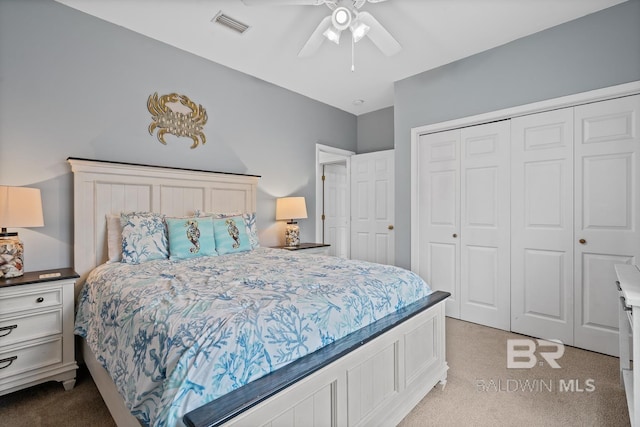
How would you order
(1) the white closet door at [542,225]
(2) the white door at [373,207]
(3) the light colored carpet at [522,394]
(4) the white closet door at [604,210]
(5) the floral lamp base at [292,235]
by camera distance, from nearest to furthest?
(3) the light colored carpet at [522,394]
(4) the white closet door at [604,210]
(1) the white closet door at [542,225]
(5) the floral lamp base at [292,235]
(2) the white door at [373,207]

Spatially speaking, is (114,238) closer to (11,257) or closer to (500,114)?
(11,257)

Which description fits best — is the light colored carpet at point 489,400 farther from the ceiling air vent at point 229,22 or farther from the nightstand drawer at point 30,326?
the ceiling air vent at point 229,22

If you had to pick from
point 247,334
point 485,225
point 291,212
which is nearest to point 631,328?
point 485,225

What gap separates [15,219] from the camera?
1953mm

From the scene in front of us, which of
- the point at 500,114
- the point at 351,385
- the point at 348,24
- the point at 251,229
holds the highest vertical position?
the point at 348,24

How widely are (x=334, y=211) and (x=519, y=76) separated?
3285 mm

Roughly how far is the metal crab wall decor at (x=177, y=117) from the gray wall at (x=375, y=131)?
262cm

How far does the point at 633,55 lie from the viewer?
2371 mm

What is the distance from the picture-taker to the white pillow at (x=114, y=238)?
7.97 feet

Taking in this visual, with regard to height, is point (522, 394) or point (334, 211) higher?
point (334, 211)

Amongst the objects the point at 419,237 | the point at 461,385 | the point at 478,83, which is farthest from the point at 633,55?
the point at 461,385

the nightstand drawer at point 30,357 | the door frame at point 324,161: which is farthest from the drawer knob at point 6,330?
the door frame at point 324,161

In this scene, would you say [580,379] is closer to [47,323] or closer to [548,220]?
[548,220]

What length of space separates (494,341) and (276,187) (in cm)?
284
